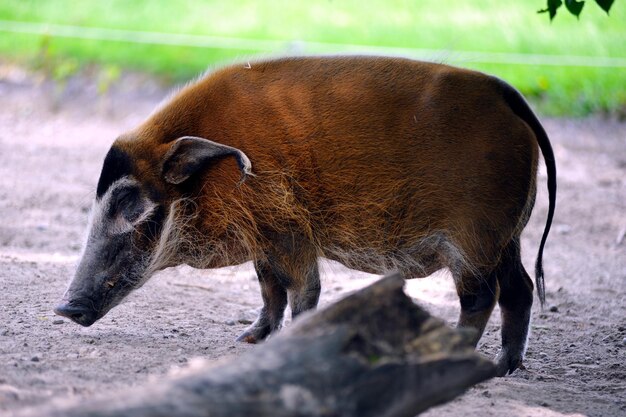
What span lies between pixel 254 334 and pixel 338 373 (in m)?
2.13

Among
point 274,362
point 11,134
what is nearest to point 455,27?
point 11,134

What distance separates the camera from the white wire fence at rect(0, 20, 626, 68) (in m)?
10.4

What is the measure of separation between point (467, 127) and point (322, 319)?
1.77 m

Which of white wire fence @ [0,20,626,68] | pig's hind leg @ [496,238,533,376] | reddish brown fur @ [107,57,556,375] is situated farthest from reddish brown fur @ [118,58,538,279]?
white wire fence @ [0,20,626,68]

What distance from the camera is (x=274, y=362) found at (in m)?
2.37

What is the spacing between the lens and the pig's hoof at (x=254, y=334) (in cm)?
441

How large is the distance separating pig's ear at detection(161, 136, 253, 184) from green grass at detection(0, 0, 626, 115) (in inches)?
244

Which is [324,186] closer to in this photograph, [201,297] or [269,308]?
[269,308]

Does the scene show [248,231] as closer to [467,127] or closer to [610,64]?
[467,127]

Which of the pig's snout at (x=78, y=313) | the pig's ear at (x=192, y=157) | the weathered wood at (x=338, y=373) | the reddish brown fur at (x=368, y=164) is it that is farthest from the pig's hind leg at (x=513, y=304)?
the pig's snout at (x=78, y=313)

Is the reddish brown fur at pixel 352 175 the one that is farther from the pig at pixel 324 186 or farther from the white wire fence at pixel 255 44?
the white wire fence at pixel 255 44

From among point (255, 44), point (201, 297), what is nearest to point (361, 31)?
point (255, 44)

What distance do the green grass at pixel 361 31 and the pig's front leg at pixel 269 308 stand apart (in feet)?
19.2

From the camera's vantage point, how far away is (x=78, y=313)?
4.04m
